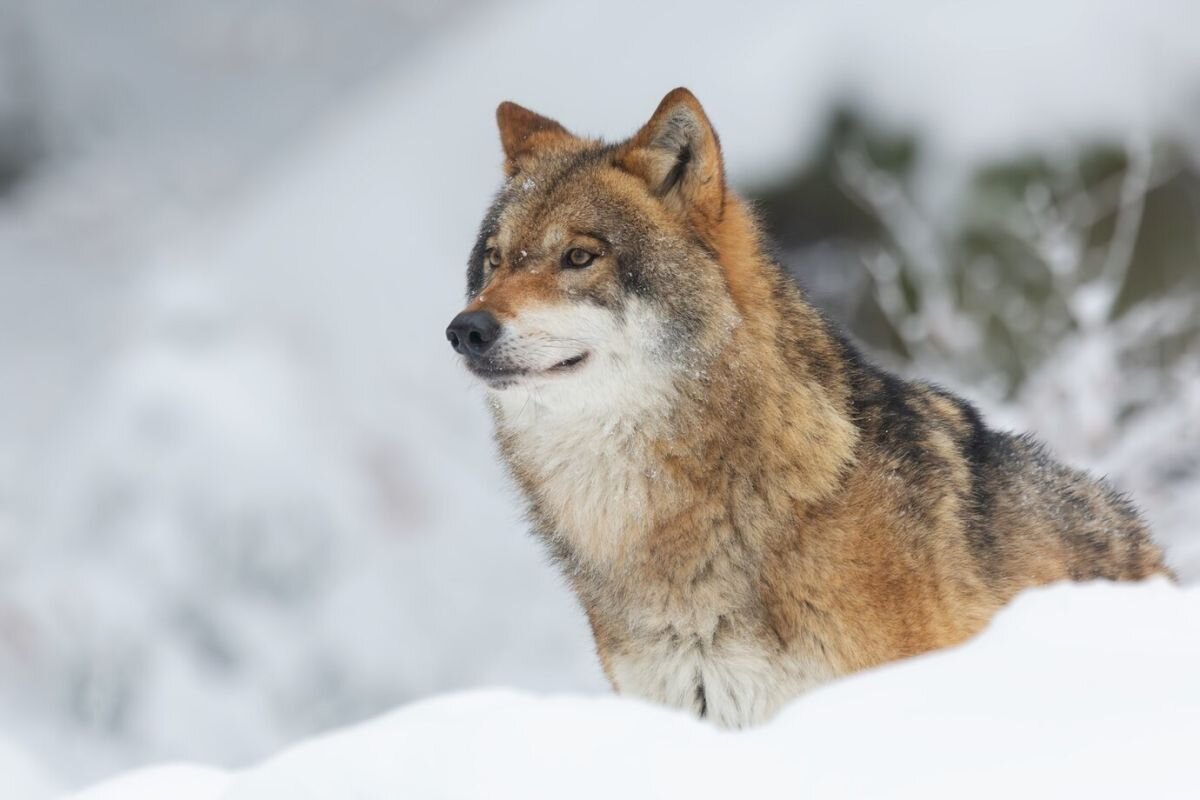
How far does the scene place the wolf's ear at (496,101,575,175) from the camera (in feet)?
13.2

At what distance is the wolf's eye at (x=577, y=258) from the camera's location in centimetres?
352

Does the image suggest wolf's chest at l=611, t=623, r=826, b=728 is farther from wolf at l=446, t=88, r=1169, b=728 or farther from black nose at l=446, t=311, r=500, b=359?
black nose at l=446, t=311, r=500, b=359

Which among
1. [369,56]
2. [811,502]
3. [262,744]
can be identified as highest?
[369,56]

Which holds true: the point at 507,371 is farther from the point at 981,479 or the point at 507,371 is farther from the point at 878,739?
the point at 878,739

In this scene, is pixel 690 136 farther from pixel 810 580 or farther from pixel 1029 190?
pixel 1029 190

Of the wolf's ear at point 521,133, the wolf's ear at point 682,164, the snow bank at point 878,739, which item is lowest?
the snow bank at point 878,739

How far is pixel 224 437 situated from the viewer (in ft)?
29.3

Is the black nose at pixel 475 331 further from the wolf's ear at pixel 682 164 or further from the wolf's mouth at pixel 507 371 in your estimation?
the wolf's ear at pixel 682 164

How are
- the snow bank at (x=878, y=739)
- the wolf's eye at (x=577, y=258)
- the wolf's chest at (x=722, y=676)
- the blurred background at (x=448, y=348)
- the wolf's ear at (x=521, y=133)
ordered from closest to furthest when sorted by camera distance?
1. the snow bank at (x=878, y=739)
2. the wolf's chest at (x=722, y=676)
3. the wolf's eye at (x=577, y=258)
4. the wolf's ear at (x=521, y=133)
5. the blurred background at (x=448, y=348)

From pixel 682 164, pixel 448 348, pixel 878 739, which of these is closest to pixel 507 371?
pixel 682 164

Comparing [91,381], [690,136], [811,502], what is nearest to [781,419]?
[811,502]

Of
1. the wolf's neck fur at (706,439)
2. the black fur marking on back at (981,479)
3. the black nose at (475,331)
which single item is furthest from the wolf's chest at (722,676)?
the black nose at (475,331)

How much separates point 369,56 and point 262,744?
9001 mm

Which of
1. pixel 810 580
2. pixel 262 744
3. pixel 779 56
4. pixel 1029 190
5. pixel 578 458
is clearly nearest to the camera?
pixel 810 580
